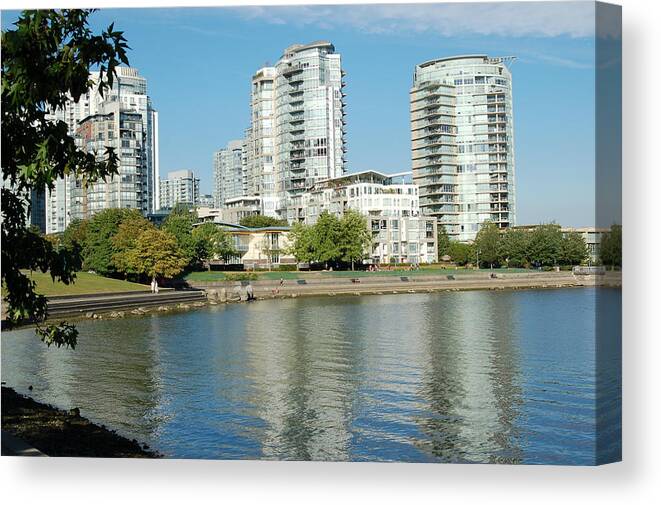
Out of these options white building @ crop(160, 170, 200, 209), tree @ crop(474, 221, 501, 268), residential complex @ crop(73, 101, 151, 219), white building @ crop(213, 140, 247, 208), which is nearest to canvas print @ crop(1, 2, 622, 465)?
tree @ crop(474, 221, 501, 268)

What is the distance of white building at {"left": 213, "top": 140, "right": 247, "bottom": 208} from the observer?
15475 centimetres

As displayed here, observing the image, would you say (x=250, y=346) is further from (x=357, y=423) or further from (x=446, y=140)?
(x=446, y=140)

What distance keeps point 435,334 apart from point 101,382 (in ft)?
37.5

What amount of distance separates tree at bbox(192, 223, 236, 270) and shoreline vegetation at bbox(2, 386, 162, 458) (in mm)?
41580

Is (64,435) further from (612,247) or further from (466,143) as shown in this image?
(466,143)

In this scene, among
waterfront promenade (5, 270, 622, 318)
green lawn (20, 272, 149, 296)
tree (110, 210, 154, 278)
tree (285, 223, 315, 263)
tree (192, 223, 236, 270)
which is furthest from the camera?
tree (285, 223, 315, 263)

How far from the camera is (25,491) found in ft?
28.6

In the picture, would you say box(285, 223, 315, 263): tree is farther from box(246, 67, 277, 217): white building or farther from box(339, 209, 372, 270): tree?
box(246, 67, 277, 217): white building

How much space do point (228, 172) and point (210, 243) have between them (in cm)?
10344

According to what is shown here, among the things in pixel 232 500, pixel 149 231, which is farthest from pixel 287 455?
pixel 149 231

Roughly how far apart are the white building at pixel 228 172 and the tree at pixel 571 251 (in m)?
99.0

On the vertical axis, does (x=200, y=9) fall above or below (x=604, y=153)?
above

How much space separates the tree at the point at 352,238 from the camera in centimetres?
5772

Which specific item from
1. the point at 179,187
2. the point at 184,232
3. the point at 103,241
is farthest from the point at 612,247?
the point at 179,187
